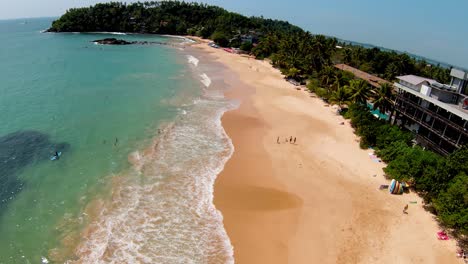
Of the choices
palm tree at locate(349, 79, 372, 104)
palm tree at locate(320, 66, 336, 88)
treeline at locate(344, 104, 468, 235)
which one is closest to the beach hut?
treeline at locate(344, 104, 468, 235)

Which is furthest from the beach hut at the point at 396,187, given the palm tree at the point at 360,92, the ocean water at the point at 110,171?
the palm tree at the point at 360,92

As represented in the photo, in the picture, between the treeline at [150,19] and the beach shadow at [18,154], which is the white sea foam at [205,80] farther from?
the treeline at [150,19]

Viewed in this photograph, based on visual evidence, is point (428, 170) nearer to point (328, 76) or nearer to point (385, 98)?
point (385, 98)

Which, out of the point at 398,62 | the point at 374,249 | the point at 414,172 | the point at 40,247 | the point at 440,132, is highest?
the point at 398,62

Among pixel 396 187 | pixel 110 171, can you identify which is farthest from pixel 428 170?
pixel 110 171

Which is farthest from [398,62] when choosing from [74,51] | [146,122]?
[74,51]

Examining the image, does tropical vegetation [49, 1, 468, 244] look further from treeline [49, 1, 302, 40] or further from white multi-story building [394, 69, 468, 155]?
white multi-story building [394, 69, 468, 155]

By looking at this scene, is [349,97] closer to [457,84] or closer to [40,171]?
[457,84]
